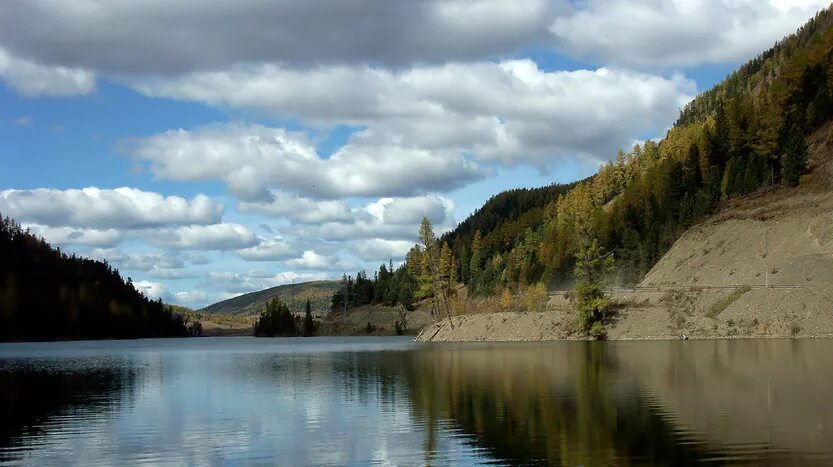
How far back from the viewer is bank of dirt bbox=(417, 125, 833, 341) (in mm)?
118562

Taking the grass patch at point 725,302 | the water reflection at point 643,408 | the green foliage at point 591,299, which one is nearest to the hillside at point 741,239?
the grass patch at point 725,302

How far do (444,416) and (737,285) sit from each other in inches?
4098

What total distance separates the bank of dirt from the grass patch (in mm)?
163

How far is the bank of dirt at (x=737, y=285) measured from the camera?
389 feet

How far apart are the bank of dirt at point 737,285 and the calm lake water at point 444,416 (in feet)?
159

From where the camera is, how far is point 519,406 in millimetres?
42969

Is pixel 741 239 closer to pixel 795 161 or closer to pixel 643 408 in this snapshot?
pixel 795 161

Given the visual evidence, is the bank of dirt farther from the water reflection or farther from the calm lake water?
the calm lake water

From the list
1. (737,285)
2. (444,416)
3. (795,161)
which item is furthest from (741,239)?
(444,416)

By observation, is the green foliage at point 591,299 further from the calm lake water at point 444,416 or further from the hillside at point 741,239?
the calm lake water at point 444,416

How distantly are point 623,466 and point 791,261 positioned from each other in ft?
384

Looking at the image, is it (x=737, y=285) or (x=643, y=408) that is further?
(x=737, y=285)

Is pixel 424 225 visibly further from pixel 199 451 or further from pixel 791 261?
pixel 199 451

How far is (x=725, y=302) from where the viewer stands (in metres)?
125
